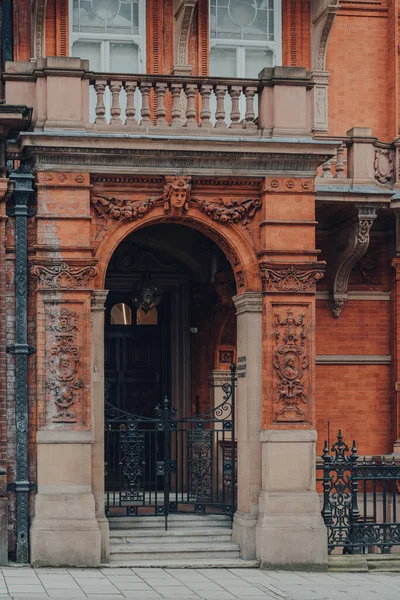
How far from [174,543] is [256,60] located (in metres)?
7.41

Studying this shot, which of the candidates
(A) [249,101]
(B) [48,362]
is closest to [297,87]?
(A) [249,101]

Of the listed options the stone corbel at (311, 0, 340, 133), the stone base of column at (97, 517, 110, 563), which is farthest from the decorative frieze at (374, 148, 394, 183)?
the stone base of column at (97, 517, 110, 563)

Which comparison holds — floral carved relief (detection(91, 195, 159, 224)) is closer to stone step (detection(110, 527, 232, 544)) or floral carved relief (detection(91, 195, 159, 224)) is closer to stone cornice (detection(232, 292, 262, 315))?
stone cornice (detection(232, 292, 262, 315))

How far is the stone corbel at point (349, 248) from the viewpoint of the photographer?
18.3 meters

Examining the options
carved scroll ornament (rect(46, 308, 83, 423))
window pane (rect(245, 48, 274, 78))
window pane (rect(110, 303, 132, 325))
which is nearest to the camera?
carved scroll ornament (rect(46, 308, 83, 423))

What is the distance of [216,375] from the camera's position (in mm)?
19781

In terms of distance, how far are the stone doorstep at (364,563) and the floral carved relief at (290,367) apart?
1901 mm

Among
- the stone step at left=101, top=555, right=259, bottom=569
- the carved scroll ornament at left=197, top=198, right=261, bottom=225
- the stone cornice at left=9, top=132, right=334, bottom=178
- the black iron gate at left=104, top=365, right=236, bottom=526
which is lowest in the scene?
the stone step at left=101, top=555, right=259, bottom=569

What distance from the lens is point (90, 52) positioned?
18.2m

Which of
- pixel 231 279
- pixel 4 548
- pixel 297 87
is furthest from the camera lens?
pixel 231 279

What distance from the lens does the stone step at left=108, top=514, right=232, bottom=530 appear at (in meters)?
16.6

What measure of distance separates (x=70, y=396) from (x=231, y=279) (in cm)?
417

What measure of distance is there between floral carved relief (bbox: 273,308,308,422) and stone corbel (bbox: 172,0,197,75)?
4.23 meters

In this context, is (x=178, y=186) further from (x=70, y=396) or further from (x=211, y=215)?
(x=70, y=396)
